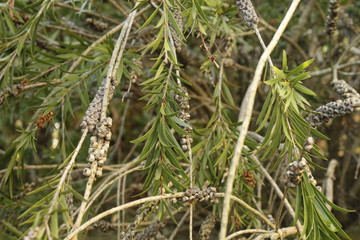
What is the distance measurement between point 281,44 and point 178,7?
2.42 ft

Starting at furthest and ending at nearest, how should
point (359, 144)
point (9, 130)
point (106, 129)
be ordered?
point (9, 130)
point (359, 144)
point (106, 129)

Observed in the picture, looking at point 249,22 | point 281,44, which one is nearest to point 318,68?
point 281,44

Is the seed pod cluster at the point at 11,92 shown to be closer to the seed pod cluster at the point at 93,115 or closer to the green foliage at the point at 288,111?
the seed pod cluster at the point at 93,115

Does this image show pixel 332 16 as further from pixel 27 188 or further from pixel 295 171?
pixel 27 188

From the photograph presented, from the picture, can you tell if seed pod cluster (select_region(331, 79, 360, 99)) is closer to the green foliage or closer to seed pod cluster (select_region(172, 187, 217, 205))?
the green foliage

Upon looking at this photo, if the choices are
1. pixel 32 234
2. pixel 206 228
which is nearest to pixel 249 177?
pixel 206 228

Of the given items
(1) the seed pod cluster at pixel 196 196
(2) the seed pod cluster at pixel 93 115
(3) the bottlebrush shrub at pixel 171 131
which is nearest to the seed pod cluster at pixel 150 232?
(3) the bottlebrush shrub at pixel 171 131

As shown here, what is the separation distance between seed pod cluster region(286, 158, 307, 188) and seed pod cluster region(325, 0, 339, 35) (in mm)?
455

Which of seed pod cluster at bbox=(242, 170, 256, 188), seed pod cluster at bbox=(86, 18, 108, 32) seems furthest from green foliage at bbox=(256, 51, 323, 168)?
seed pod cluster at bbox=(86, 18, 108, 32)

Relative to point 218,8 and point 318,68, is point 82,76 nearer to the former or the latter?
point 218,8

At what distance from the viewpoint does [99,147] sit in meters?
0.48

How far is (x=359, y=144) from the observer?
1.27 m

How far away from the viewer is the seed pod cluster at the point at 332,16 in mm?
852

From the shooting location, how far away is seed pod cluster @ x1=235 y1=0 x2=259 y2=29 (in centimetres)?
58
